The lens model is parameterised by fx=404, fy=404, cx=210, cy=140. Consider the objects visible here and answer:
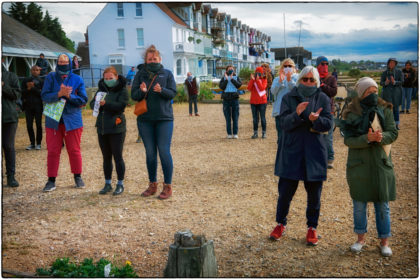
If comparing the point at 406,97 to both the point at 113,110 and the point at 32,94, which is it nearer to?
the point at 113,110

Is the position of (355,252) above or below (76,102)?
below

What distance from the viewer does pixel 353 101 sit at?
4066mm

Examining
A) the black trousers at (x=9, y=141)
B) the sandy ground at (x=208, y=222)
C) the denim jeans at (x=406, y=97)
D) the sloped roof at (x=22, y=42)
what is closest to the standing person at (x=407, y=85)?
the denim jeans at (x=406, y=97)

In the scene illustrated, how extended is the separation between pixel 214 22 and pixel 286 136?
156 feet

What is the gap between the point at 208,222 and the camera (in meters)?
5.20

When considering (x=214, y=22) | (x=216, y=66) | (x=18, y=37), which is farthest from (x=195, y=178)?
(x=214, y=22)

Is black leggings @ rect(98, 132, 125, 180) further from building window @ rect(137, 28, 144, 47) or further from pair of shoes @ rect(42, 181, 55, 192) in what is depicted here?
building window @ rect(137, 28, 144, 47)

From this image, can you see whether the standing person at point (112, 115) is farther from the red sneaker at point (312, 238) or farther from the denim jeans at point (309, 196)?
the red sneaker at point (312, 238)

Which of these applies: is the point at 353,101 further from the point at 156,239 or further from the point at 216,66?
the point at 216,66

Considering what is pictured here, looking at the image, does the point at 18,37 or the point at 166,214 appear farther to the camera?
the point at 18,37

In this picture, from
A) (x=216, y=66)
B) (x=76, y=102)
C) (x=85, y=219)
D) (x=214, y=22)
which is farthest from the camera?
(x=214, y=22)

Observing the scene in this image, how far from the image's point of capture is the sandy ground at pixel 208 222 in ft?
13.1

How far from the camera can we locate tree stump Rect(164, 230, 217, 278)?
325 centimetres

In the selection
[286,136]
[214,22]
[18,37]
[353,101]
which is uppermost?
[214,22]
